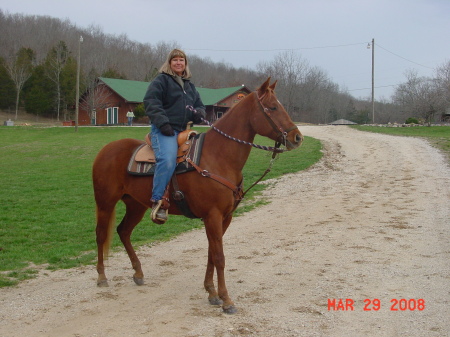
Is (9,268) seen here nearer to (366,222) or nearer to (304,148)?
(366,222)

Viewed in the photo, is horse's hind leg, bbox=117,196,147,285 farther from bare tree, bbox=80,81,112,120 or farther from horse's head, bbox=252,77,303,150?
bare tree, bbox=80,81,112,120

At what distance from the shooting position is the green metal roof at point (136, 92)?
52.3 m

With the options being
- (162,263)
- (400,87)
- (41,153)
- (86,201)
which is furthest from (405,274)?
(400,87)

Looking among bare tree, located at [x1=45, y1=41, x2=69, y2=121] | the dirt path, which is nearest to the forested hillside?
bare tree, located at [x1=45, y1=41, x2=69, y2=121]

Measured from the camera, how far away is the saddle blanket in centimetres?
524

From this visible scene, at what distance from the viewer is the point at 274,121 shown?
5000 millimetres

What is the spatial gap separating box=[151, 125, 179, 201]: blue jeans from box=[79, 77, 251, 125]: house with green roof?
154 ft

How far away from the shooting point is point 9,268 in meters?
6.67

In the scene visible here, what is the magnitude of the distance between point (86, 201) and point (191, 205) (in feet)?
29.1

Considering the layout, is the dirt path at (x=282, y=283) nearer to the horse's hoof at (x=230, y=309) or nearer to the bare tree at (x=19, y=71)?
the horse's hoof at (x=230, y=309)

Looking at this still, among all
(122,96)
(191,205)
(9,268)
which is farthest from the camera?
(122,96)

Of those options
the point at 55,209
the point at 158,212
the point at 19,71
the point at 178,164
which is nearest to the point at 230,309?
the point at 158,212

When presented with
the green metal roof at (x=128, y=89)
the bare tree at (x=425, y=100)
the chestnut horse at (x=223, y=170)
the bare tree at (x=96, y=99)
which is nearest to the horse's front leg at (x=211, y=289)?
the chestnut horse at (x=223, y=170)

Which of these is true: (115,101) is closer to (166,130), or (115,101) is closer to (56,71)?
(56,71)
